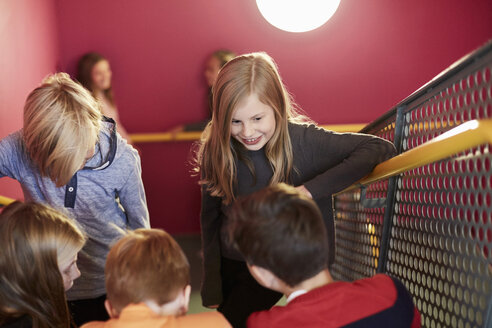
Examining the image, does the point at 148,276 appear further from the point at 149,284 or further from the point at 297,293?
the point at 297,293

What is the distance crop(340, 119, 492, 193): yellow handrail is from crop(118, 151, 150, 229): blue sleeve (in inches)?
37.4

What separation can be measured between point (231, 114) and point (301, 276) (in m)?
0.78

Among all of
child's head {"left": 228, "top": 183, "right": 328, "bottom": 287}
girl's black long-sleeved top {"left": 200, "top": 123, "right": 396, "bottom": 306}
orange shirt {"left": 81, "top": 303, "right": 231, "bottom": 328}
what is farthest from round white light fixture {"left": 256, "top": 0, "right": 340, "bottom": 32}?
orange shirt {"left": 81, "top": 303, "right": 231, "bottom": 328}

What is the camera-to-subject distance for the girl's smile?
6.57 ft

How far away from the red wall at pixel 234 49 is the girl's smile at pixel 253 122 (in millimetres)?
3208

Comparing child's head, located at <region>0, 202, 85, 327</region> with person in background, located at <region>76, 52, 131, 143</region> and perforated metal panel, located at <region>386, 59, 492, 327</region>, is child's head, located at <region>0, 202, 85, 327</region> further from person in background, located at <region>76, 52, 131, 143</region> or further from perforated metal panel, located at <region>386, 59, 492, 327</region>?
person in background, located at <region>76, 52, 131, 143</region>

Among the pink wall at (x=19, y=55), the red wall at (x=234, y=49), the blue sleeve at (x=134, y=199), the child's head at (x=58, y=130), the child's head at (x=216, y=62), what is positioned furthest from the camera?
the red wall at (x=234, y=49)

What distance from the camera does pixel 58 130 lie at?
180 centimetres

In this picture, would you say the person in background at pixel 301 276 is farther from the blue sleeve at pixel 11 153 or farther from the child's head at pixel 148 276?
the blue sleeve at pixel 11 153

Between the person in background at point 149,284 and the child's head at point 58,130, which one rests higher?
the child's head at point 58,130

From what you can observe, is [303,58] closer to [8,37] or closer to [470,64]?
[8,37]

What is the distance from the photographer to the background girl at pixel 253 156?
199cm

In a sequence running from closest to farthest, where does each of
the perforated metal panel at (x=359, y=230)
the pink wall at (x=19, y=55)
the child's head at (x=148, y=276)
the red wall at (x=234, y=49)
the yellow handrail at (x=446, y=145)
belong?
1. the yellow handrail at (x=446, y=145)
2. the child's head at (x=148, y=276)
3. the perforated metal panel at (x=359, y=230)
4. the pink wall at (x=19, y=55)
5. the red wall at (x=234, y=49)

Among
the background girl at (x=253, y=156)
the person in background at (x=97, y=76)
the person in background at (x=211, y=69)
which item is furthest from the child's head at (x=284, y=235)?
the person in background at (x=97, y=76)
